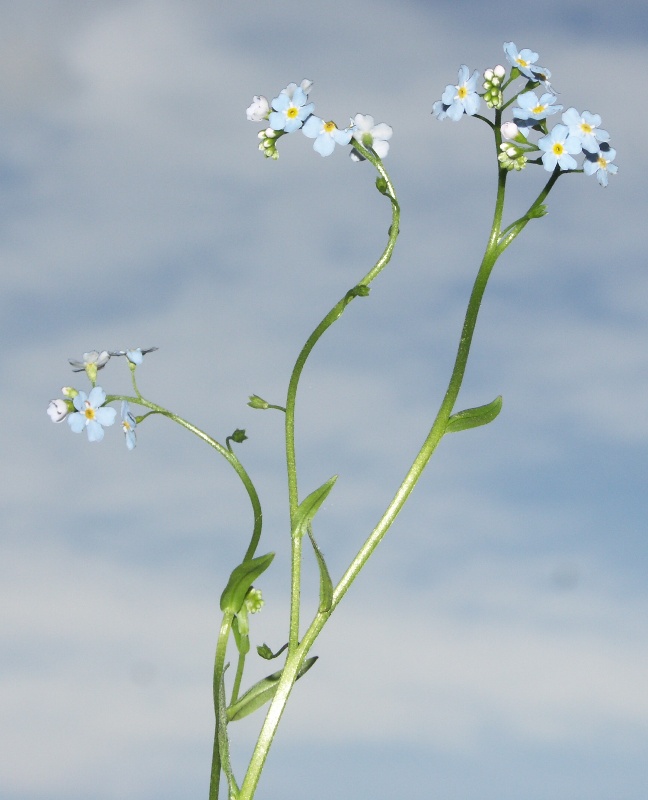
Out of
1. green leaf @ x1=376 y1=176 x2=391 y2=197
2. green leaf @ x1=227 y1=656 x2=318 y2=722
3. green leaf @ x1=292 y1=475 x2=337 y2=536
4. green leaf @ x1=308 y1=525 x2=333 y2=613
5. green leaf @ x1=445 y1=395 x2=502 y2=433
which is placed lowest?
green leaf @ x1=227 y1=656 x2=318 y2=722

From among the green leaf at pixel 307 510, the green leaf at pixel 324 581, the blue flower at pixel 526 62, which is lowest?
the green leaf at pixel 324 581

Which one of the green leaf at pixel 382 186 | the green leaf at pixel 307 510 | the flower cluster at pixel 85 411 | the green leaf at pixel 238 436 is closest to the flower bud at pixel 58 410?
the flower cluster at pixel 85 411

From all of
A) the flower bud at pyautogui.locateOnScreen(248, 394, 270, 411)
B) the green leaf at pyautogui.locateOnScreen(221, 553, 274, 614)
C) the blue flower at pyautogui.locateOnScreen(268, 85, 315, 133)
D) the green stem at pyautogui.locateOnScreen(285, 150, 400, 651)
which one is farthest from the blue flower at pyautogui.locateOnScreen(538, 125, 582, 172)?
the green leaf at pyautogui.locateOnScreen(221, 553, 274, 614)

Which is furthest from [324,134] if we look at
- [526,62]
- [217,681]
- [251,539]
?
[217,681]

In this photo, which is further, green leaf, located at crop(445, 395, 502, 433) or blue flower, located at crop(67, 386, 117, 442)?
green leaf, located at crop(445, 395, 502, 433)

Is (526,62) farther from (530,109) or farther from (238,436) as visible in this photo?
(238,436)

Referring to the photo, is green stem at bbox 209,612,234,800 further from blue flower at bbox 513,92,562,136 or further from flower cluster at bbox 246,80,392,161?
blue flower at bbox 513,92,562,136

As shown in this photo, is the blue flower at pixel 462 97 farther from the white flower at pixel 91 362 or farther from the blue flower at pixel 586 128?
the white flower at pixel 91 362

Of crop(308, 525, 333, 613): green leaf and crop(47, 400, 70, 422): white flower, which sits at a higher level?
crop(47, 400, 70, 422): white flower
